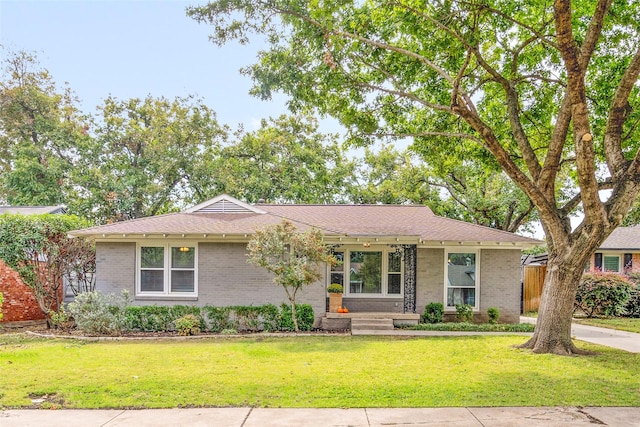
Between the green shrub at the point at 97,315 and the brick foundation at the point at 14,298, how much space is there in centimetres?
459

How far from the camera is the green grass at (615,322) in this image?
15.1 metres

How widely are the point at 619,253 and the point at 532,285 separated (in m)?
6.85

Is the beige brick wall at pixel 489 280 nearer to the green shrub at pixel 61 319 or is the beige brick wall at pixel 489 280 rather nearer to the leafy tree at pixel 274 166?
the green shrub at pixel 61 319

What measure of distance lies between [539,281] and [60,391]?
794 inches

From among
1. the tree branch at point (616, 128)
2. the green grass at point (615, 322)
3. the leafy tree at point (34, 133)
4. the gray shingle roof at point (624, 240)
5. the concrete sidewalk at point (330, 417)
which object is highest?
the leafy tree at point (34, 133)

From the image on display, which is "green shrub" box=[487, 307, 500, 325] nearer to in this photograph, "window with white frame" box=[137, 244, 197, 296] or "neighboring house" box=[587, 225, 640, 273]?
"window with white frame" box=[137, 244, 197, 296]

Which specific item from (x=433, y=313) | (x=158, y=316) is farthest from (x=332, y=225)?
(x=158, y=316)

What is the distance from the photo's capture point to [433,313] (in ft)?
47.0

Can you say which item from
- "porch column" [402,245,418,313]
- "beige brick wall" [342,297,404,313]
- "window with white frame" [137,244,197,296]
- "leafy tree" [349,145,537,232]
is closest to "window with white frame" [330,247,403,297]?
"beige brick wall" [342,297,404,313]

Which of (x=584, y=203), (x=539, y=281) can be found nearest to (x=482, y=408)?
(x=584, y=203)

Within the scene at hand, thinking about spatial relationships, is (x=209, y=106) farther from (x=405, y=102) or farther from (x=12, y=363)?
(x=12, y=363)

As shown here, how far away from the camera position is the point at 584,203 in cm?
882

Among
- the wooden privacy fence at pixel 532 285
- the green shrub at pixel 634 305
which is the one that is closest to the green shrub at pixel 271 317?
the wooden privacy fence at pixel 532 285

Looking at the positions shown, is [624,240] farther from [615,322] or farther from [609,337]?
[609,337]
